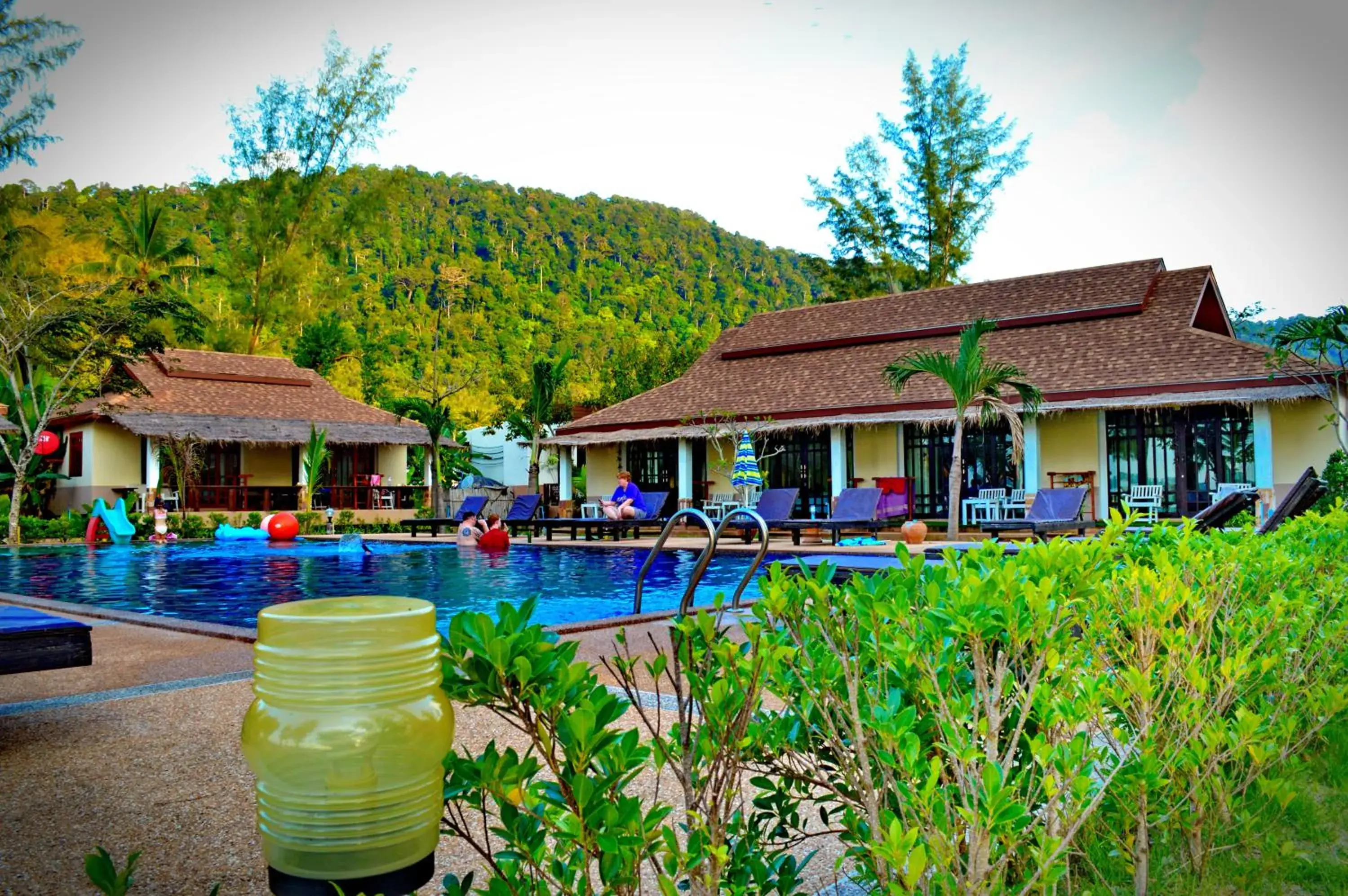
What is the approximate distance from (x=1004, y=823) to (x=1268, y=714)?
150cm

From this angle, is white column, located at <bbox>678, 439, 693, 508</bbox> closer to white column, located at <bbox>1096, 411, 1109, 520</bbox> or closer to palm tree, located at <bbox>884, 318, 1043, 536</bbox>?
palm tree, located at <bbox>884, 318, 1043, 536</bbox>

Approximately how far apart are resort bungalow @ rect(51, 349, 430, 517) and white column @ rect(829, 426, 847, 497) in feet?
45.2

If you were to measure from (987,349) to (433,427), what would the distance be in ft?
50.7

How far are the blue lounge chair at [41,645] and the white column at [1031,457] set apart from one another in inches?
657

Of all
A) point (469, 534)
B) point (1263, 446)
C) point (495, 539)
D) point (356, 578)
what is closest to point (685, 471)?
point (469, 534)

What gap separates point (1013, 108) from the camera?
109 ft

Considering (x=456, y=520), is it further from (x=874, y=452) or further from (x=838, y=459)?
(x=874, y=452)

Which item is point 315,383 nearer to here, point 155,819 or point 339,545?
point 339,545

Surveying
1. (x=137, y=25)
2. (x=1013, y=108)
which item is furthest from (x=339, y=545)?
(x=1013, y=108)

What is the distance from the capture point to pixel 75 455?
25.6 m

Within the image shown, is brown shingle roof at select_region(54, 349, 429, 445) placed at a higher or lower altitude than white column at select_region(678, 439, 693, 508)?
higher

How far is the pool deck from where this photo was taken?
7.58 ft

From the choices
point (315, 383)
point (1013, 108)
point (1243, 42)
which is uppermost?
point (1013, 108)

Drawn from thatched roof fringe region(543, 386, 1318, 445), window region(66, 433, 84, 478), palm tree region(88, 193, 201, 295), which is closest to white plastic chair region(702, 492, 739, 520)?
thatched roof fringe region(543, 386, 1318, 445)
